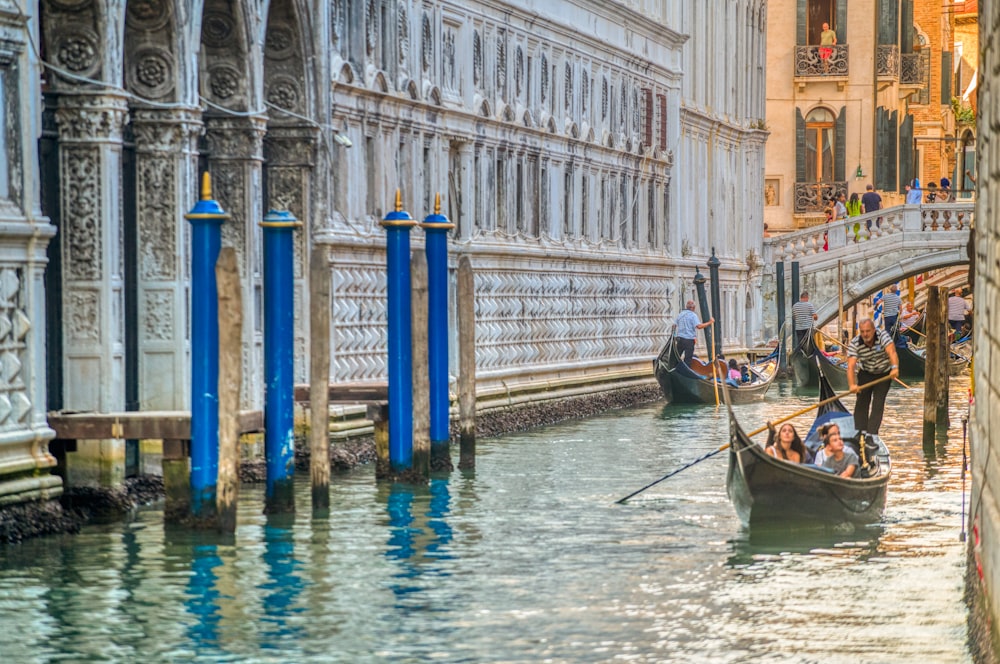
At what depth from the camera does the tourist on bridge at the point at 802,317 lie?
30672 mm

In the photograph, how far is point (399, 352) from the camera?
14320 mm

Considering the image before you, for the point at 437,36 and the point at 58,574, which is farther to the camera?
the point at 437,36

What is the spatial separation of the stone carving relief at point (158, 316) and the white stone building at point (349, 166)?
14 millimetres

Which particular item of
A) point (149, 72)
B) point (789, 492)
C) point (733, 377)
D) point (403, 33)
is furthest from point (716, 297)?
point (789, 492)

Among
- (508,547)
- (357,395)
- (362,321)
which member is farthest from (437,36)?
(508,547)

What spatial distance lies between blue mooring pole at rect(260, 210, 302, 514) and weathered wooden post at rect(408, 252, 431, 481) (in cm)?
179

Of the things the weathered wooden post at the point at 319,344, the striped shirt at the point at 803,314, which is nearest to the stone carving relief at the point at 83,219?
the weathered wooden post at the point at 319,344

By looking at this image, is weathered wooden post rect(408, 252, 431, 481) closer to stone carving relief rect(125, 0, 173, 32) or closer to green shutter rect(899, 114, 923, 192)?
stone carving relief rect(125, 0, 173, 32)

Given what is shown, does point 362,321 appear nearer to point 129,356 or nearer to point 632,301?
point 129,356

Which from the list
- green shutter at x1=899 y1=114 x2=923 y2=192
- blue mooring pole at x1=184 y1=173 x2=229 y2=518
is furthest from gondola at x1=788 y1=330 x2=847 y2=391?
blue mooring pole at x1=184 y1=173 x2=229 y2=518

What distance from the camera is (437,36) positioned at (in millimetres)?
18953

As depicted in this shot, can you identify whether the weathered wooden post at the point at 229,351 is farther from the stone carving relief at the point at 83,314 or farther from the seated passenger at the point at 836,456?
the seated passenger at the point at 836,456

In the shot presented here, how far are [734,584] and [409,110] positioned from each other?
8252 millimetres

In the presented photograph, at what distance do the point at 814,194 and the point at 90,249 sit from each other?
90.3ft
